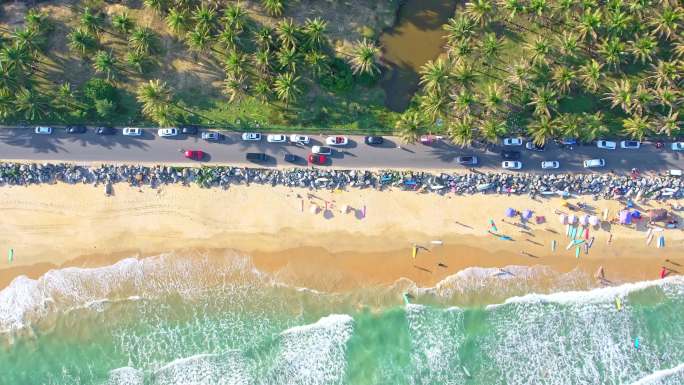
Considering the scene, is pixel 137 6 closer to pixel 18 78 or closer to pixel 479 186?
pixel 18 78

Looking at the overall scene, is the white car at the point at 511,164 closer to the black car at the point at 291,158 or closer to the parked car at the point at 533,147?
the parked car at the point at 533,147

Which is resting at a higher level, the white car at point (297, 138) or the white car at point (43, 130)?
the white car at point (297, 138)

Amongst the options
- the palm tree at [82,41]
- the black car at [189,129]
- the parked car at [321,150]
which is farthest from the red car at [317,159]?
the palm tree at [82,41]

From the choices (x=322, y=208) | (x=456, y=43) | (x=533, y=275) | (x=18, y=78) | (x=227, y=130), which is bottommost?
(x=533, y=275)

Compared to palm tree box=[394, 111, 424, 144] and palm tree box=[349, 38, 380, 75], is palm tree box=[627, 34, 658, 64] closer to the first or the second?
palm tree box=[394, 111, 424, 144]

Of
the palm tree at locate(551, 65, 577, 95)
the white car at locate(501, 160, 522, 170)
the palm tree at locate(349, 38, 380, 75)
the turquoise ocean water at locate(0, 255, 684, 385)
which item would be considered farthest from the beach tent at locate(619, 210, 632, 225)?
the palm tree at locate(349, 38, 380, 75)

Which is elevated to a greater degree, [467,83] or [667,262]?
[467,83]

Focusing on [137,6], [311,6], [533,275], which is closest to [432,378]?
[533,275]
